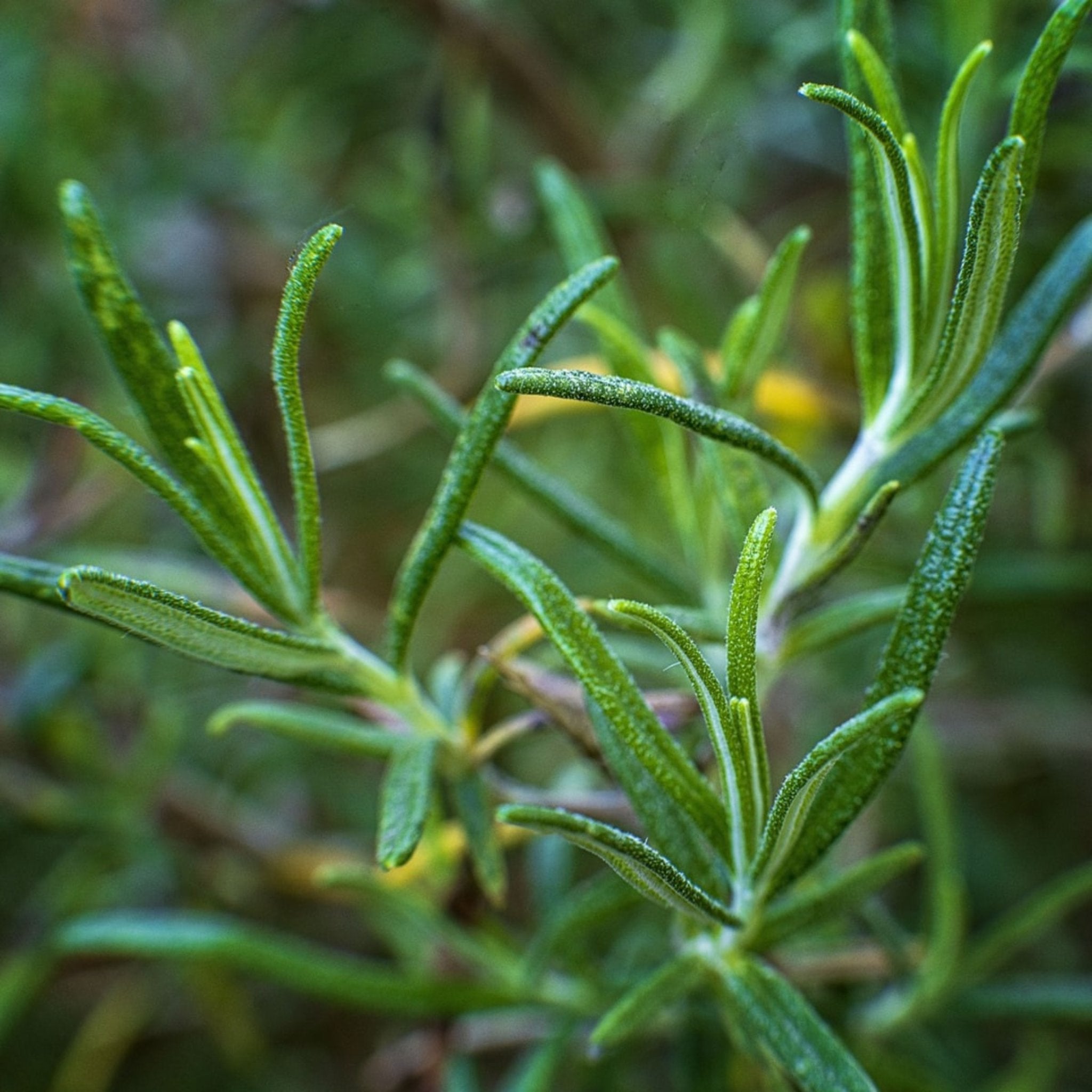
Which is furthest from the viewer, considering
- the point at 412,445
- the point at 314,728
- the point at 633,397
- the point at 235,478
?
the point at 412,445

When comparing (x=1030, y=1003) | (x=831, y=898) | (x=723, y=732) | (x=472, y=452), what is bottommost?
(x=1030, y=1003)

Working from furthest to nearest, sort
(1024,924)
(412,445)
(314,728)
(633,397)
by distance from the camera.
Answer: (412,445) < (1024,924) < (314,728) < (633,397)

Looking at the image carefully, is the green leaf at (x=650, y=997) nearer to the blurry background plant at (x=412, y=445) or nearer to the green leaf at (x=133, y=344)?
the blurry background plant at (x=412, y=445)

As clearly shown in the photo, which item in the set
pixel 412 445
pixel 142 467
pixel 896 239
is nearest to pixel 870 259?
pixel 896 239

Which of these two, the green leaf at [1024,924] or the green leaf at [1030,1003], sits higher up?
the green leaf at [1024,924]

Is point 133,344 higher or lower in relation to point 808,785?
higher

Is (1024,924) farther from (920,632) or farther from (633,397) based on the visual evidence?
(633,397)

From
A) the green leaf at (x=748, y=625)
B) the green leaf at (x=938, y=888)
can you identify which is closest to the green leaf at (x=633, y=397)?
the green leaf at (x=748, y=625)

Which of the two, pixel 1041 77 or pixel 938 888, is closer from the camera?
pixel 1041 77
